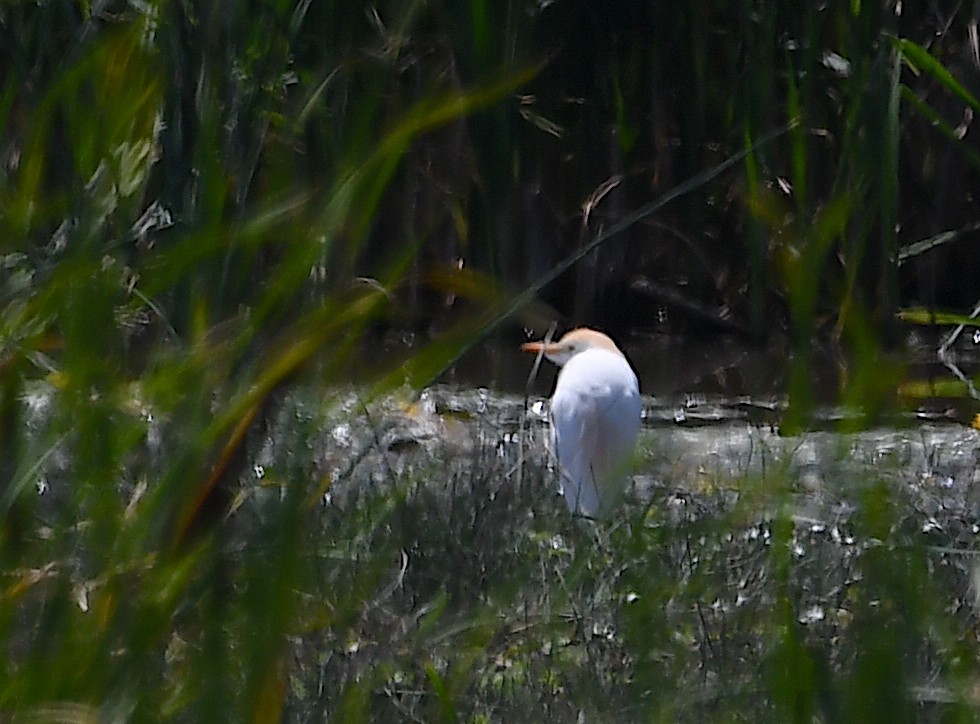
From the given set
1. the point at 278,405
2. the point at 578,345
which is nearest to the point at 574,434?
the point at 578,345

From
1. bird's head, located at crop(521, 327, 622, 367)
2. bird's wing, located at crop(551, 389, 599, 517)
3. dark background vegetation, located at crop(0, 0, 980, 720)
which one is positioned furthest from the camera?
bird's head, located at crop(521, 327, 622, 367)

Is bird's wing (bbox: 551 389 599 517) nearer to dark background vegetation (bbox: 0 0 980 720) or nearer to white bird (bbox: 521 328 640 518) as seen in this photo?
white bird (bbox: 521 328 640 518)

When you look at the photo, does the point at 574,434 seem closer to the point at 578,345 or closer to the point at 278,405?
the point at 578,345

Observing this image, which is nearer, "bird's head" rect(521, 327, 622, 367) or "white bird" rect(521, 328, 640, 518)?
"white bird" rect(521, 328, 640, 518)

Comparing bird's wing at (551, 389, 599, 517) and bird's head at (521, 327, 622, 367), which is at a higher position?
bird's head at (521, 327, 622, 367)

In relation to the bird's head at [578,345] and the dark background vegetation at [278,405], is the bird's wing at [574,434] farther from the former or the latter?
the dark background vegetation at [278,405]

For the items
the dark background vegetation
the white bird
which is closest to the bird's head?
the white bird

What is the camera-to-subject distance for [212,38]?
73cm

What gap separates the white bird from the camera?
2057 millimetres

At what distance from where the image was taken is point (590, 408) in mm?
2135

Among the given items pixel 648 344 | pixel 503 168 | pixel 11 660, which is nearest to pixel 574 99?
pixel 648 344

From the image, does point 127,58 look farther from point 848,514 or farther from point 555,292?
point 555,292

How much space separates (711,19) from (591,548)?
1.63 meters

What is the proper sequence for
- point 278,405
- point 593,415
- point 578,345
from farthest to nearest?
point 578,345, point 593,415, point 278,405
